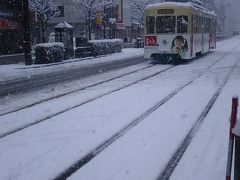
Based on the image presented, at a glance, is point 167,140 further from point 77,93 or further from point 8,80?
point 8,80

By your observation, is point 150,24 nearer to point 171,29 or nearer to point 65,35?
point 171,29

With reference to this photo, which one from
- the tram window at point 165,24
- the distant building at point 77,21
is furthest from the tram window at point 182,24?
the distant building at point 77,21

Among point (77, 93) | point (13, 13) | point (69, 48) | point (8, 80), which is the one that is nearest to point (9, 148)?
point (77, 93)

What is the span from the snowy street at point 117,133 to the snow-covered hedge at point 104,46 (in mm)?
17593

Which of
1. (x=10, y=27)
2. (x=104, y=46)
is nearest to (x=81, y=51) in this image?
(x=104, y=46)

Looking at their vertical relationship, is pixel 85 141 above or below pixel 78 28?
below

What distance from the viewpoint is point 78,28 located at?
62.0 meters

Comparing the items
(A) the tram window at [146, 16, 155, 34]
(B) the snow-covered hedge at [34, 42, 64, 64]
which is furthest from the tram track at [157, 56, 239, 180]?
(B) the snow-covered hedge at [34, 42, 64, 64]

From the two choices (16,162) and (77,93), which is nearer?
(16,162)

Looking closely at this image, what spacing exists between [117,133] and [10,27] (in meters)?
29.3

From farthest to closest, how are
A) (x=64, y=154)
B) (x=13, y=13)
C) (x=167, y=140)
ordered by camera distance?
(x=13, y=13) → (x=167, y=140) → (x=64, y=154)

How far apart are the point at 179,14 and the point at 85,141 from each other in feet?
51.1

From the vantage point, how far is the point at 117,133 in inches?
302

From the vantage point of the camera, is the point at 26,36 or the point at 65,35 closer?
the point at 26,36
